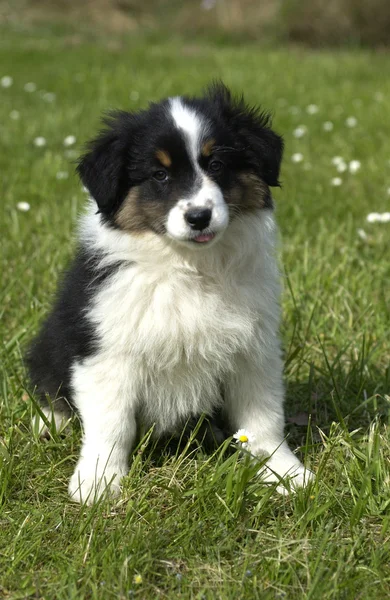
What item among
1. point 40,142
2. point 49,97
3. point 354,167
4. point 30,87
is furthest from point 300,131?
point 30,87

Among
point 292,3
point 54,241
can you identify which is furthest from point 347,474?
point 292,3

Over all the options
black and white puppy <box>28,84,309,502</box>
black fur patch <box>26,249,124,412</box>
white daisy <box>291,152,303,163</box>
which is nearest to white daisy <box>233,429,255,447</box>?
black and white puppy <box>28,84,309,502</box>

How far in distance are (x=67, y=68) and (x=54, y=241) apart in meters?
7.13

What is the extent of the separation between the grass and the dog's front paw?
55mm

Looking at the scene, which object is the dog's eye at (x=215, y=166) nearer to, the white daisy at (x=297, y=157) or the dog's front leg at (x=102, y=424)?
the dog's front leg at (x=102, y=424)

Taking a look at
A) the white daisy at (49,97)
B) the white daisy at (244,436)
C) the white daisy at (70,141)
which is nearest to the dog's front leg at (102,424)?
the white daisy at (244,436)

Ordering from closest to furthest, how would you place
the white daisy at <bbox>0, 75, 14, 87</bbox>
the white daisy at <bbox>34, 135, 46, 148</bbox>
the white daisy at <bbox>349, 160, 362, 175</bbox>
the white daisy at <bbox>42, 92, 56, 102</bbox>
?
1. the white daisy at <bbox>349, 160, 362, 175</bbox>
2. the white daisy at <bbox>34, 135, 46, 148</bbox>
3. the white daisy at <bbox>42, 92, 56, 102</bbox>
4. the white daisy at <bbox>0, 75, 14, 87</bbox>

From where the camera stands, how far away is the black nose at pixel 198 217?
284cm

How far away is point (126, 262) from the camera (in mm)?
3061

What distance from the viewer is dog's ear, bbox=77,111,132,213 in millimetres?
3006

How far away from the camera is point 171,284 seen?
3090 mm

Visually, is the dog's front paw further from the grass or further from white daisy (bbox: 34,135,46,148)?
white daisy (bbox: 34,135,46,148)

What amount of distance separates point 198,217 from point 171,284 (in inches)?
13.9

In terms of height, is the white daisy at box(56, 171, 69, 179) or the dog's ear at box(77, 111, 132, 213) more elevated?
the dog's ear at box(77, 111, 132, 213)
